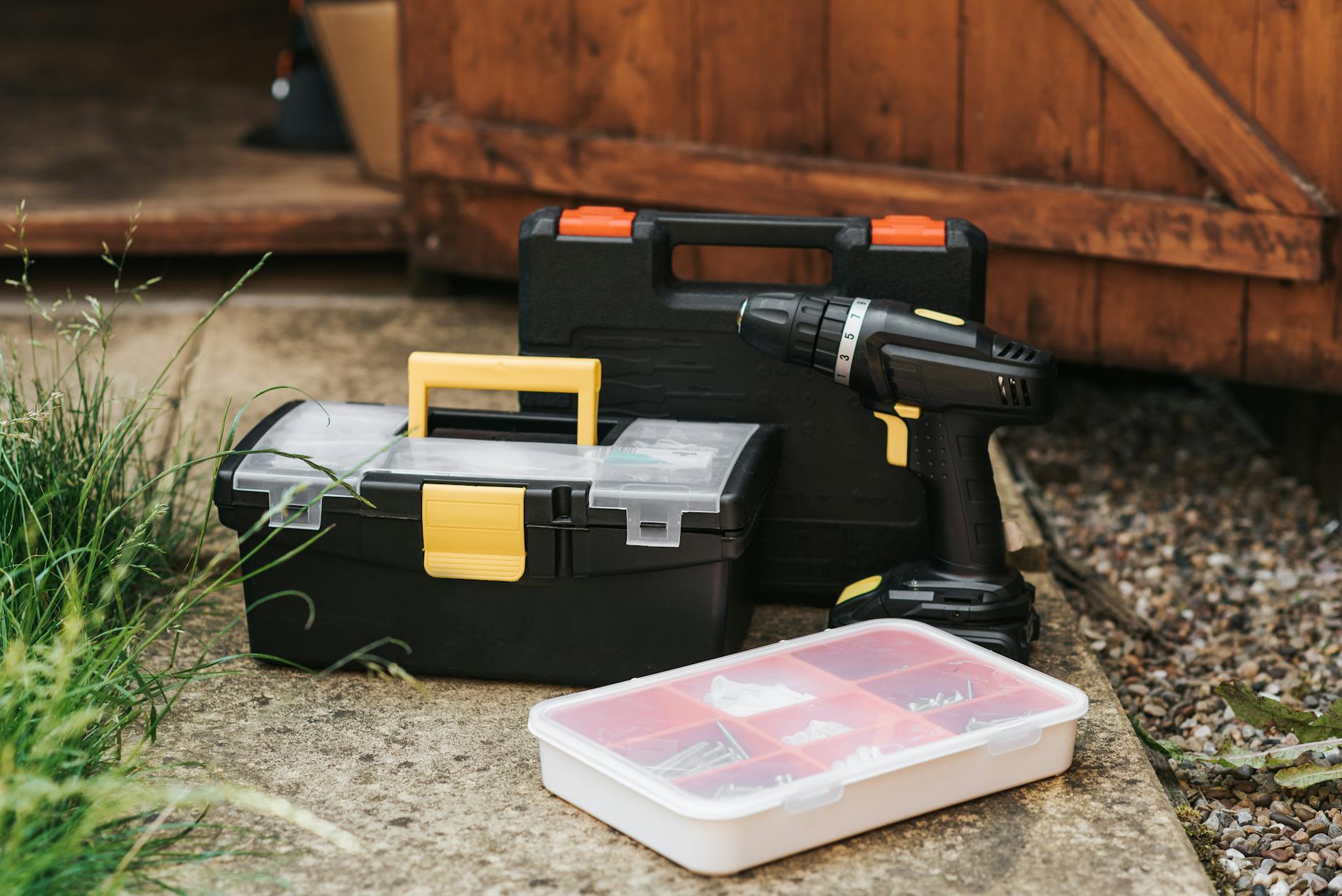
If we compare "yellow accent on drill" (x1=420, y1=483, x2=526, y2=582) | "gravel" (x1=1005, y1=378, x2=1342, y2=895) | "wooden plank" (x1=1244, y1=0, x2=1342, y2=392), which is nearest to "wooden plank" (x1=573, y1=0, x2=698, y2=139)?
"gravel" (x1=1005, y1=378, x2=1342, y2=895)

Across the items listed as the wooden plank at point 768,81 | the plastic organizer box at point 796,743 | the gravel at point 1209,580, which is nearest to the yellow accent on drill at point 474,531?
the plastic organizer box at point 796,743

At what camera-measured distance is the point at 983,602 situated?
1.82 meters

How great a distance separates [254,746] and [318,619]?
213 mm

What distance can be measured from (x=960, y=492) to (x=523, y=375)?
0.57 metres

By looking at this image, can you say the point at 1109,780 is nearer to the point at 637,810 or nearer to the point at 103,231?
the point at 637,810

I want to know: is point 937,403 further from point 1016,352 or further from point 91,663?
point 91,663

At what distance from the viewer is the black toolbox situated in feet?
5.65

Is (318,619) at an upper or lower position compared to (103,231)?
lower

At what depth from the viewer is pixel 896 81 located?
2.86m

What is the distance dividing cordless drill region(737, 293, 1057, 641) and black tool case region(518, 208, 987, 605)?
10cm

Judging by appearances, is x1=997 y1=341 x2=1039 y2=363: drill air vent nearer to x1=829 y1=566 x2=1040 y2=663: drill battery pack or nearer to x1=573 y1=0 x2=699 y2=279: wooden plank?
x1=829 y1=566 x2=1040 y2=663: drill battery pack

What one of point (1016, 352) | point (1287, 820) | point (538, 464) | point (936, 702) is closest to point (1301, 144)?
point (1016, 352)

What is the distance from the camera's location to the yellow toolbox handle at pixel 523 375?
5.97 feet

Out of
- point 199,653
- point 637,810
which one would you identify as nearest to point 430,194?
point 199,653
